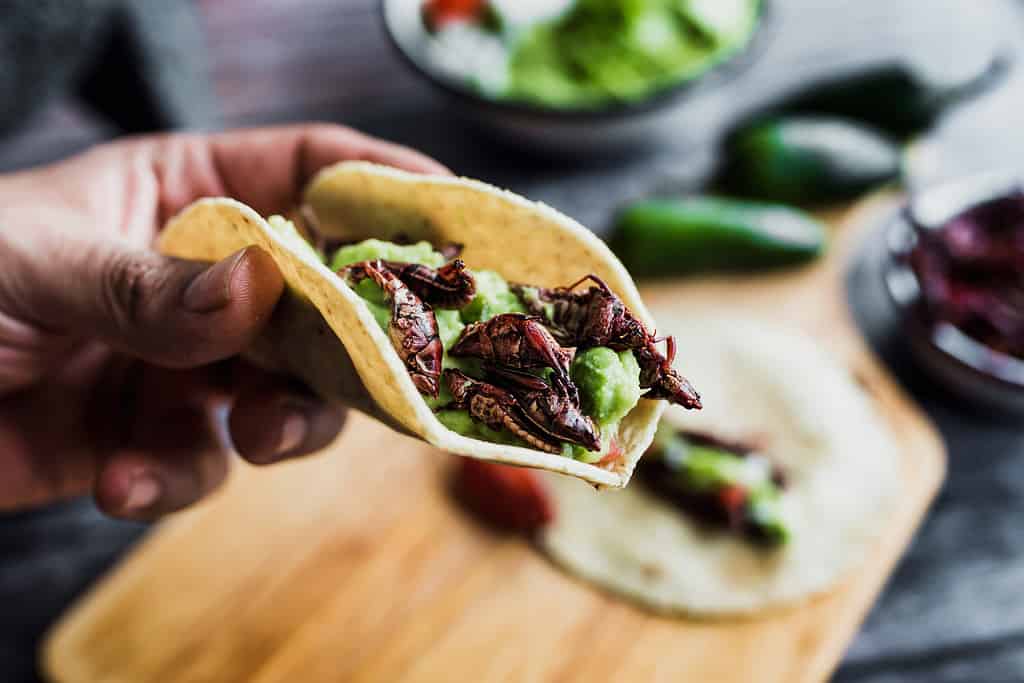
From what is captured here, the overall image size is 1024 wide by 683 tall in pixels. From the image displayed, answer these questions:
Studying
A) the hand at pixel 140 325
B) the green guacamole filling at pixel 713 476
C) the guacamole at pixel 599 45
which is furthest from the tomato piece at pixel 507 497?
the guacamole at pixel 599 45

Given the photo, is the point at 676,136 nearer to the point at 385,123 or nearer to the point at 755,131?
the point at 755,131

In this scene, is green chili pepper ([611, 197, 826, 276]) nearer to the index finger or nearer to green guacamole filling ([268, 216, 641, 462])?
the index finger

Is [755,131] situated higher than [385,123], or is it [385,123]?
[755,131]

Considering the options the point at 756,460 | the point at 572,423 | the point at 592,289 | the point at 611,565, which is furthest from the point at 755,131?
the point at 572,423

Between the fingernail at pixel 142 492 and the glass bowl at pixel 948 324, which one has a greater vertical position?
the glass bowl at pixel 948 324

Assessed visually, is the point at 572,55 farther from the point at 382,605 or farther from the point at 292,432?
the point at 382,605

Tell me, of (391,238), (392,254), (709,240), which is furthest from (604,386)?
(709,240)

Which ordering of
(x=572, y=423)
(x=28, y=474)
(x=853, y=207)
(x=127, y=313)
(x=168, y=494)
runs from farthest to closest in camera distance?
(x=853, y=207) < (x=28, y=474) < (x=168, y=494) < (x=127, y=313) < (x=572, y=423)

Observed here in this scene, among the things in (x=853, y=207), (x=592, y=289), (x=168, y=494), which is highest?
(x=592, y=289)

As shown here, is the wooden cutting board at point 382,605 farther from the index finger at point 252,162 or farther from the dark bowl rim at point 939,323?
the index finger at point 252,162
